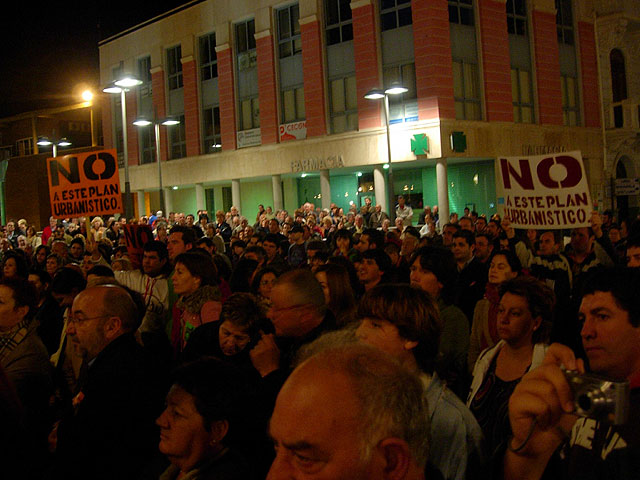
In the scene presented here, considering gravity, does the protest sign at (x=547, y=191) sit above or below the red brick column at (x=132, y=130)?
below

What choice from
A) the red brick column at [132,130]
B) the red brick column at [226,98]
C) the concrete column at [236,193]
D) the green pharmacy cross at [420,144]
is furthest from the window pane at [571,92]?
the red brick column at [132,130]

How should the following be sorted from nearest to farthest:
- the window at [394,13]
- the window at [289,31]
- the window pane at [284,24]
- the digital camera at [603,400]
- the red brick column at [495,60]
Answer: the digital camera at [603,400]
the window at [394,13]
the red brick column at [495,60]
the window at [289,31]
the window pane at [284,24]

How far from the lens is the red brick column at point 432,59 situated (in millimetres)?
24266

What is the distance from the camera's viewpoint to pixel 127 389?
11.7ft

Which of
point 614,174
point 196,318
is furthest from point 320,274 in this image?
point 614,174

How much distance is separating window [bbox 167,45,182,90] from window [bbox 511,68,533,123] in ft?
55.8

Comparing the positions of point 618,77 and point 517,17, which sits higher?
point 517,17

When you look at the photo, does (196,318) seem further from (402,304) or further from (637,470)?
(637,470)

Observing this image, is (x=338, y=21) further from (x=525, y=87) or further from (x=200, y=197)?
(x=200, y=197)

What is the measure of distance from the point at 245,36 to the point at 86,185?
70.0ft

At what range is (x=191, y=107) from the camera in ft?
108

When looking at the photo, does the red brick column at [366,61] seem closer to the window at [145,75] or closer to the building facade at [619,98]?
the building facade at [619,98]

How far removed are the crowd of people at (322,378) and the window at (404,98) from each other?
18.7 m

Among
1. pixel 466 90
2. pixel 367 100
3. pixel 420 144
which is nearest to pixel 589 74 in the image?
pixel 466 90
